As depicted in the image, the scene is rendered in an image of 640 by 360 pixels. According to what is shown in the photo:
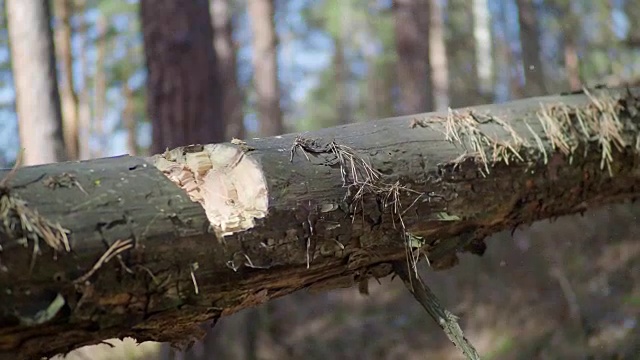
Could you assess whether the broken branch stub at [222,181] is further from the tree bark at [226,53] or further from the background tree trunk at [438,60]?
the background tree trunk at [438,60]

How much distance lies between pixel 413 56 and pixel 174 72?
376cm

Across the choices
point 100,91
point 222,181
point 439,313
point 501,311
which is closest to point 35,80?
point 222,181

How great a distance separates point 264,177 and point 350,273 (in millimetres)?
528

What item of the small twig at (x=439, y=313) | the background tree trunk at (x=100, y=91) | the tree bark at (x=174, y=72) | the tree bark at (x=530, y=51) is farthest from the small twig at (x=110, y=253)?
the background tree trunk at (x=100, y=91)

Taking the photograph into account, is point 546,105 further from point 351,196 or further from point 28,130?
→ point 28,130

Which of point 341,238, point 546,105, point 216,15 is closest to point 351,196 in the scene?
point 341,238

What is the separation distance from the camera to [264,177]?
5.43 feet

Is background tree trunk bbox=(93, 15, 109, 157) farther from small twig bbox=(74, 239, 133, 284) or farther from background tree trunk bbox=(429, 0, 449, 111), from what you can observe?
small twig bbox=(74, 239, 133, 284)

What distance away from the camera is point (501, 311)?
5.61 metres

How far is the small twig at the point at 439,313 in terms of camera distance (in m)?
→ 1.95

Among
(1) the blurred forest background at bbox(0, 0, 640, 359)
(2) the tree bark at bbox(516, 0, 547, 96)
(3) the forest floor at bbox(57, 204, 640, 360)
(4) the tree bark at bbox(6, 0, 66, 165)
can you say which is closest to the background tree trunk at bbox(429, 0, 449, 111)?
(1) the blurred forest background at bbox(0, 0, 640, 359)

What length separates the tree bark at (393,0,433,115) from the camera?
7.23m

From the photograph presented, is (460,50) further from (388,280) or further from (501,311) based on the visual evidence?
(501,311)

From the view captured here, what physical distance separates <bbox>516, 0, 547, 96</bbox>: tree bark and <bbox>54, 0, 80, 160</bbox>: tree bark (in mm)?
7450
